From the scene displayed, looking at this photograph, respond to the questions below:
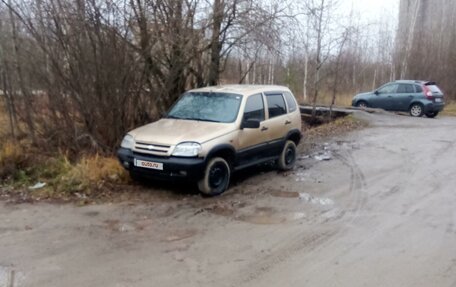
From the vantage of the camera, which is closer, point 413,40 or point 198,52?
point 198,52

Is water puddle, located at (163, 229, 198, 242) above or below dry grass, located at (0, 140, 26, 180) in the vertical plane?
below

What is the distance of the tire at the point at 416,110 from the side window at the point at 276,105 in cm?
1362

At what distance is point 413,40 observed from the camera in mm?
34906

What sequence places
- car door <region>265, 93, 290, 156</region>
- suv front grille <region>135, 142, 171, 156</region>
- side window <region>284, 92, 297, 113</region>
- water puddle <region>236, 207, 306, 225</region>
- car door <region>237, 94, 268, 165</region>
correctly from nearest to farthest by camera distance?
water puddle <region>236, 207, 306, 225</region> → suv front grille <region>135, 142, 171, 156</region> → car door <region>237, 94, 268, 165</region> → car door <region>265, 93, 290, 156</region> → side window <region>284, 92, 297, 113</region>

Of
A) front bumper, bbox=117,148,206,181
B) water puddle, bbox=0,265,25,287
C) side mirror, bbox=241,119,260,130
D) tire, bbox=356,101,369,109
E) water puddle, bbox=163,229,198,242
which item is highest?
side mirror, bbox=241,119,260,130

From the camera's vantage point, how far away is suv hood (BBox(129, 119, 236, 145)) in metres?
6.93

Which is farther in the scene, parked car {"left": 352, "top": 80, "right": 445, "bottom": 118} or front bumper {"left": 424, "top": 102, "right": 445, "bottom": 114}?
parked car {"left": 352, "top": 80, "right": 445, "bottom": 118}

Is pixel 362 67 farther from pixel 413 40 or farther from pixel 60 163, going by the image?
pixel 60 163

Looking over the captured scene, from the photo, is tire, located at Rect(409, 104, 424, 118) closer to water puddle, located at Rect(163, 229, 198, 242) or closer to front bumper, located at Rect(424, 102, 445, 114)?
front bumper, located at Rect(424, 102, 445, 114)

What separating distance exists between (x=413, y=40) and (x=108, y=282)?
35.8 meters

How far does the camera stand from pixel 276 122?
8.77m

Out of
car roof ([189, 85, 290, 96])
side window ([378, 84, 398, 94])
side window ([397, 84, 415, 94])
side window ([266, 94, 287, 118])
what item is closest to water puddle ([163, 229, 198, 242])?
car roof ([189, 85, 290, 96])

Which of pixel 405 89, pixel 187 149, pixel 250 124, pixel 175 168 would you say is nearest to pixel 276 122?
pixel 250 124

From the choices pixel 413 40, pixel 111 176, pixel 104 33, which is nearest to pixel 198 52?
pixel 104 33
